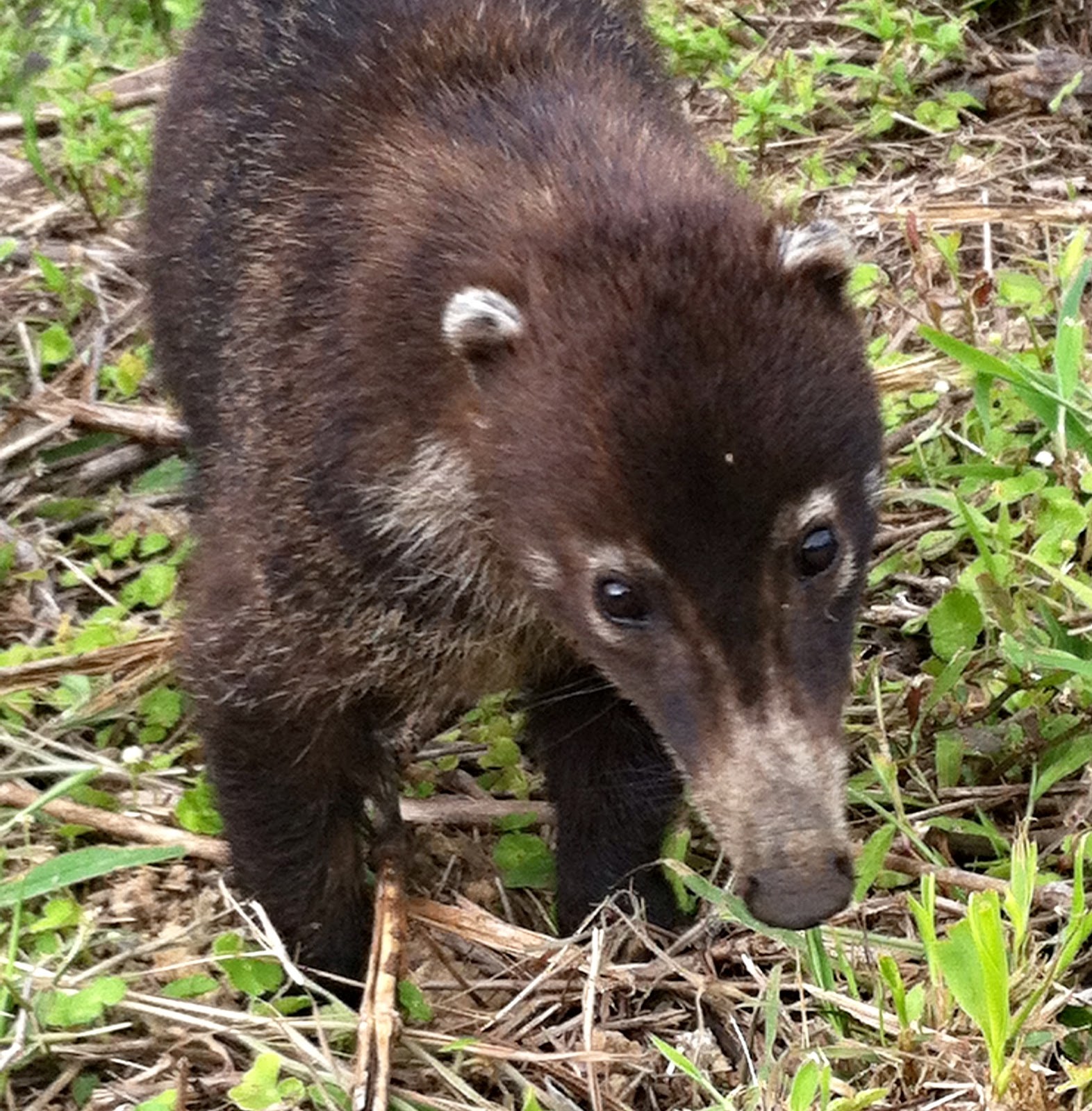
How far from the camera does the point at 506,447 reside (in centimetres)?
299

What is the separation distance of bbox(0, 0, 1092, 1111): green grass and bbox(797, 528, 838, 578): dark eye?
22.7 inches

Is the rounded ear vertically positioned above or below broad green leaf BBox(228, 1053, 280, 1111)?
above

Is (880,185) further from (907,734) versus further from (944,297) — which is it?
(907,734)

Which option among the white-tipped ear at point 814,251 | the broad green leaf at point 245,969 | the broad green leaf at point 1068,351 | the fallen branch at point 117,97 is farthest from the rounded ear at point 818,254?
the fallen branch at point 117,97

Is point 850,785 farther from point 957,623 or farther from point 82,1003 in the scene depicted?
point 82,1003

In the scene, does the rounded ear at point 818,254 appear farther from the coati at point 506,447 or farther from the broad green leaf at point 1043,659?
→ the broad green leaf at point 1043,659

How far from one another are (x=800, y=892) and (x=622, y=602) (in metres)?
0.54

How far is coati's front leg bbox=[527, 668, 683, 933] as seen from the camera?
3.79 meters

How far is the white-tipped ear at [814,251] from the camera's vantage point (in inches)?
116

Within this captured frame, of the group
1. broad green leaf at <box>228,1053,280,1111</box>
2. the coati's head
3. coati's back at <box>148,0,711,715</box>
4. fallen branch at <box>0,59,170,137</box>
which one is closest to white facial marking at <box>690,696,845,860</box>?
the coati's head

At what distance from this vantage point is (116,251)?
5.95m

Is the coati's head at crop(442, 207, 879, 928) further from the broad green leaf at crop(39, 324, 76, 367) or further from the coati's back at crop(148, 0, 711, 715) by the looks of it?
the broad green leaf at crop(39, 324, 76, 367)

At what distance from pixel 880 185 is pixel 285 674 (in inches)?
135

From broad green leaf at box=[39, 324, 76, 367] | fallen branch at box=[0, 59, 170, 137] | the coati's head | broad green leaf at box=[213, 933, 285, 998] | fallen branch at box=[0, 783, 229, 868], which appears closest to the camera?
the coati's head
